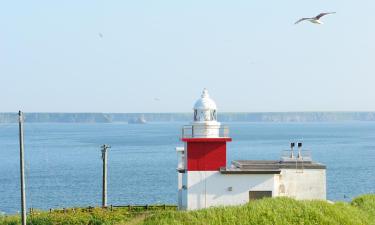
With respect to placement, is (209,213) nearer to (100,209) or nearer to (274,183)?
(274,183)

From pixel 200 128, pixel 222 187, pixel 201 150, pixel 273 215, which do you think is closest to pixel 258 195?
pixel 222 187

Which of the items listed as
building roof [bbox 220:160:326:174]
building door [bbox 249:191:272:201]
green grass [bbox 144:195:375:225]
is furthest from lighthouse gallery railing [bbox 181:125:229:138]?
green grass [bbox 144:195:375:225]

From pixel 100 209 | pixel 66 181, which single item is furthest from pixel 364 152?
pixel 100 209

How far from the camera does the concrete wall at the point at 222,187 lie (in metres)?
38.1

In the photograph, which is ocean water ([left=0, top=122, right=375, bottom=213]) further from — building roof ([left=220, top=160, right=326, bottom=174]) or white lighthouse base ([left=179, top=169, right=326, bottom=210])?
white lighthouse base ([left=179, top=169, right=326, bottom=210])

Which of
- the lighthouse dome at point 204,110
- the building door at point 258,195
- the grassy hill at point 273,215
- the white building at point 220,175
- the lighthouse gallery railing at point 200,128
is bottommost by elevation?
the grassy hill at point 273,215

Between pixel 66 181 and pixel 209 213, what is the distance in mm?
66348

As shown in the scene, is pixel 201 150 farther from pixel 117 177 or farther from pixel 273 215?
pixel 117 177

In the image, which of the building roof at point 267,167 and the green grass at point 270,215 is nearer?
the green grass at point 270,215

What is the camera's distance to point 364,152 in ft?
516

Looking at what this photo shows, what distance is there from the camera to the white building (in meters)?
38.1

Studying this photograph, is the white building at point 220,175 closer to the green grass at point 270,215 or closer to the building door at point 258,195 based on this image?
the building door at point 258,195

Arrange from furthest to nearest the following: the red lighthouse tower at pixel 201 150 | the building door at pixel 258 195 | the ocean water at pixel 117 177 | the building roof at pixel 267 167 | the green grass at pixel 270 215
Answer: the ocean water at pixel 117 177
the building door at pixel 258 195
the red lighthouse tower at pixel 201 150
the building roof at pixel 267 167
the green grass at pixel 270 215

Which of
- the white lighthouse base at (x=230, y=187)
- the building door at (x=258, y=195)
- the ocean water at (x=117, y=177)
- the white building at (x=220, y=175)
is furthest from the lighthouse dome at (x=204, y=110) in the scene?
the ocean water at (x=117, y=177)
